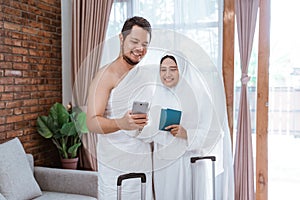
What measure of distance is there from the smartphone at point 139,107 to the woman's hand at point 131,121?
0.02 m

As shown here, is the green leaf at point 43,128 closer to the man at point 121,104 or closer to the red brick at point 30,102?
the red brick at point 30,102

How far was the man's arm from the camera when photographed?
1.61m

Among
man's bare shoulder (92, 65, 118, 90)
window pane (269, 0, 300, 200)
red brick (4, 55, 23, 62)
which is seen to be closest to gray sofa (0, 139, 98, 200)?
red brick (4, 55, 23, 62)

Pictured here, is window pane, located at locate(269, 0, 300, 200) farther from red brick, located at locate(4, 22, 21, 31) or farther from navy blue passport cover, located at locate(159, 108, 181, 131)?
red brick, located at locate(4, 22, 21, 31)

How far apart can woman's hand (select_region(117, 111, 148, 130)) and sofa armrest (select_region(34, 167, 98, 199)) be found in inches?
42.7

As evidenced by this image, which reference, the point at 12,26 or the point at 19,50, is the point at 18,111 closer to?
the point at 19,50

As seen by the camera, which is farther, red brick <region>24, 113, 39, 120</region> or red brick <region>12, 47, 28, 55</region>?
Answer: red brick <region>24, 113, 39, 120</region>

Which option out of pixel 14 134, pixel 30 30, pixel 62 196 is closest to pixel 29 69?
pixel 30 30

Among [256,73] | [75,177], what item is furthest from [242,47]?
[75,177]

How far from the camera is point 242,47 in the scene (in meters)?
2.84

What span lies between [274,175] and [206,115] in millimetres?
1325

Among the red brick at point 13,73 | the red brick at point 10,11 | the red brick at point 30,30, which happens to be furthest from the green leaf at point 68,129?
the red brick at point 10,11

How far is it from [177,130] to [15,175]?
4.27 feet

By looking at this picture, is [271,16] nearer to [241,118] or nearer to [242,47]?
[242,47]
